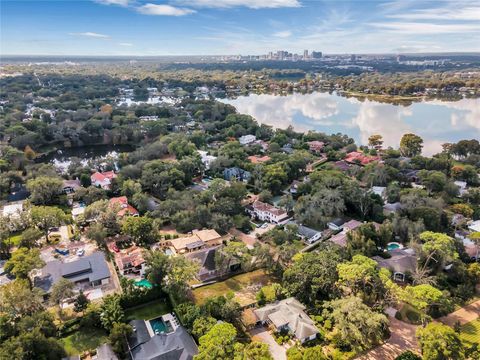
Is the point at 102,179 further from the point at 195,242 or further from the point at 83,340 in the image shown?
the point at 83,340

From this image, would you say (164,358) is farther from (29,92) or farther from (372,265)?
(29,92)

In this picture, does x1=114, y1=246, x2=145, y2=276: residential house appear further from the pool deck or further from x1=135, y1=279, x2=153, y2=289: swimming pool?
the pool deck

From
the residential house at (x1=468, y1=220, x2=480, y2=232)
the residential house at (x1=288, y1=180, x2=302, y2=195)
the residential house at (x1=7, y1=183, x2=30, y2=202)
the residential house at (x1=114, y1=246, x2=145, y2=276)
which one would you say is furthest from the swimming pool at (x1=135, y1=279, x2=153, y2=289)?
the residential house at (x1=468, y1=220, x2=480, y2=232)

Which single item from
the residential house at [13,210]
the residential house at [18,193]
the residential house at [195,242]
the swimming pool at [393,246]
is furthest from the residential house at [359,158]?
the residential house at [18,193]

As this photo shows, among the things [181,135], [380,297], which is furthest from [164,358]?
[181,135]

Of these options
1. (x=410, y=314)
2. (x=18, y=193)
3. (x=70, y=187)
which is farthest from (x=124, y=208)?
(x=410, y=314)
